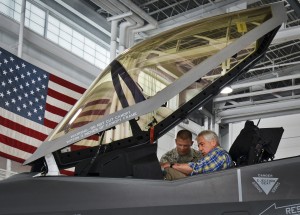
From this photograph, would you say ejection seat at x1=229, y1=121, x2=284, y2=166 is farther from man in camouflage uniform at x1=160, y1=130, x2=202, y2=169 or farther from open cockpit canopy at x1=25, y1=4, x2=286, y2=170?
man in camouflage uniform at x1=160, y1=130, x2=202, y2=169

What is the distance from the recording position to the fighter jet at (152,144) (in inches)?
156

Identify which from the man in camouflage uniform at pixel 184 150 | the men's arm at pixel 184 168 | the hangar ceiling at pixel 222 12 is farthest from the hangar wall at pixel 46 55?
the men's arm at pixel 184 168

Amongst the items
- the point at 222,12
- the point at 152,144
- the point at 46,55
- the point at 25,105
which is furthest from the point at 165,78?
the point at 46,55

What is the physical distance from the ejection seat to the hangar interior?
6.81m

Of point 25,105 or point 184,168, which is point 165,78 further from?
point 25,105

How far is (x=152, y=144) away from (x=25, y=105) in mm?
7829

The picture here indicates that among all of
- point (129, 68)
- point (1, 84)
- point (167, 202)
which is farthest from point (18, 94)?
point (167, 202)

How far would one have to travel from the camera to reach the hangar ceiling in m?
13.0

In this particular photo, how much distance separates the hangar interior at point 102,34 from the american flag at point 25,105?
0.49 meters

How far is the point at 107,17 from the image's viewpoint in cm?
1451

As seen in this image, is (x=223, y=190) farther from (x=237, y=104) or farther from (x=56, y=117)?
(x=237, y=104)

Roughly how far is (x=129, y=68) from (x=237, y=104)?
14004 mm

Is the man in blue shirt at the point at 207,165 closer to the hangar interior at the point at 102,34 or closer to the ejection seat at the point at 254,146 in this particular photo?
the ejection seat at the point at 254,146

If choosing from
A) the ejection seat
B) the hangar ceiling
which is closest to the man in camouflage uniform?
the ejection seat
